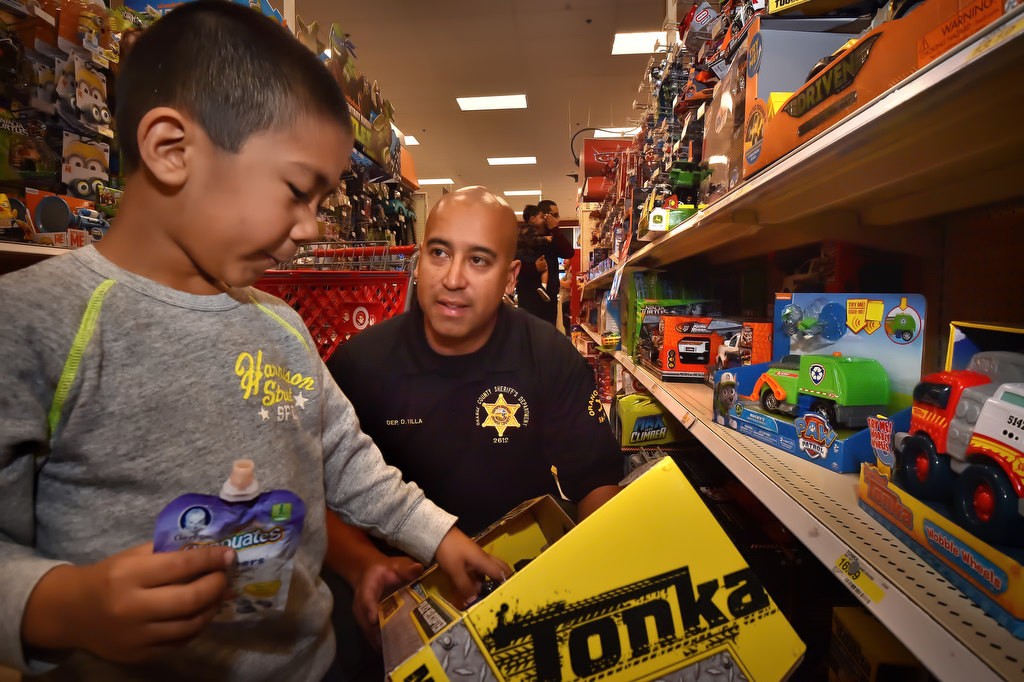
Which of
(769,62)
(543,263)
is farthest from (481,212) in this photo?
(543,263)

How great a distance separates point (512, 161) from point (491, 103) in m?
3.48

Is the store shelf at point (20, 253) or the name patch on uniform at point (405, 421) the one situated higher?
the store shelf at point (20, 253)

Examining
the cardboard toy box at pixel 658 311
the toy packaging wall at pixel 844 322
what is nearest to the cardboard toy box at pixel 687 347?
the toy packaging wall at pixel 844 322

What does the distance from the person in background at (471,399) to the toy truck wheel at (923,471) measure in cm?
90

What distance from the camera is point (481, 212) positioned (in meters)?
1.64

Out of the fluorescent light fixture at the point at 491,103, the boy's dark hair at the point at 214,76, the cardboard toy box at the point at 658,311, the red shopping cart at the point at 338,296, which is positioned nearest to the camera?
the boy's dark hair at the point at 214,76

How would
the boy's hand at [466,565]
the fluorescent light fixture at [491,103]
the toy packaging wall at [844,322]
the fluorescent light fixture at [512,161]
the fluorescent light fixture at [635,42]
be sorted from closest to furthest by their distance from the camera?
the toy packaging wall at [844,322] → the boy's hand at [466,565] → the fluorescent light fixture at [635,42] → the fluorescent light fixture at [491,103] → the fluorescent light fixture at [512,161]

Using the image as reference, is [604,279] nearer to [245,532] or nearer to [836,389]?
[836,389]

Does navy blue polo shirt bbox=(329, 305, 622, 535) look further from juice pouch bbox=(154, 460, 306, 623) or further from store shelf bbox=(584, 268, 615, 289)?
store shelf bbox=(584, 268, 615, 289)

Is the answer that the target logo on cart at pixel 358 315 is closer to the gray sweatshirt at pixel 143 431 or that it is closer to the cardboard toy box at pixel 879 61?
the gray sweatshirt at pixel 143 431

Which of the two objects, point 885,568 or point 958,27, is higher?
point 958,27

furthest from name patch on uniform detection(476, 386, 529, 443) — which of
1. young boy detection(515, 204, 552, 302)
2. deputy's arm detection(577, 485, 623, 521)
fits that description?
young boy detection(515, 204, 552, 302)

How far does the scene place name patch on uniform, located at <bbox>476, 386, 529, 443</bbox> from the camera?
5.37 feet

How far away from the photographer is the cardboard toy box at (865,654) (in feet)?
3.49
